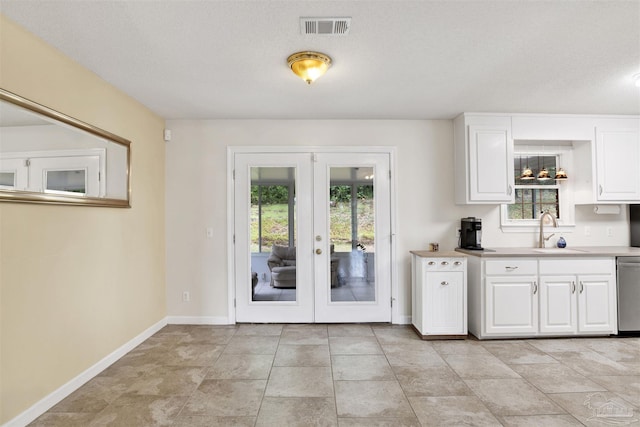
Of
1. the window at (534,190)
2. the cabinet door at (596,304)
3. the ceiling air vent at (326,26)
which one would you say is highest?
the ceiling air vent at (326,26)

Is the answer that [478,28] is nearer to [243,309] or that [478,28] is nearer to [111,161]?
[111,161]

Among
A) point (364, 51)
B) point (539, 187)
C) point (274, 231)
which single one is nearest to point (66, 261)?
point (274, 231)

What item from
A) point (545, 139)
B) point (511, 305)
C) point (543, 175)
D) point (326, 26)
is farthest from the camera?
point (543, 175)

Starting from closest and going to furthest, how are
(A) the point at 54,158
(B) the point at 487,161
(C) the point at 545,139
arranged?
(A) the point at 54,158, (B) the point at 487,161, (C) the point at 545,139

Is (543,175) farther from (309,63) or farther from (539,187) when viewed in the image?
(309,63)

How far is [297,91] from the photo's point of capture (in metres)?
3.03

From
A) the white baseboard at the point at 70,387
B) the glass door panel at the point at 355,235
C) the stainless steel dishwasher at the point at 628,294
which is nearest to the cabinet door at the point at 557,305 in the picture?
the stainless steel dishwasher at the point at 628,294

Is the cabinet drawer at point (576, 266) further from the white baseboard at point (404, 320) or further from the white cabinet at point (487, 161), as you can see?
the white baseboard at point (404, 320)

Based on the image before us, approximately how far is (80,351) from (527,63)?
4080 mm

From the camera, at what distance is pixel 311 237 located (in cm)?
386

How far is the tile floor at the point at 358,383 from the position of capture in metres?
2.08

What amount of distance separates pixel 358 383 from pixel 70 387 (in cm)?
212

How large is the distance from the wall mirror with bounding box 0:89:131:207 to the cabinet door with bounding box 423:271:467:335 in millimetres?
3187

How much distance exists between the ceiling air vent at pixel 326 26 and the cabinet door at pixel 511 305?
9.03 ft
